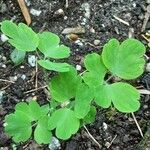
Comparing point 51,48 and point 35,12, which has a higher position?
point 51,48

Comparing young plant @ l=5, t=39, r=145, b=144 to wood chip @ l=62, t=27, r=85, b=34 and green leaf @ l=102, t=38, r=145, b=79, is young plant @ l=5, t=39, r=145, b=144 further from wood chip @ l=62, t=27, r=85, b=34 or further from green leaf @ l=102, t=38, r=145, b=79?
wood chip @ l=62, t=27, r=85, b=34

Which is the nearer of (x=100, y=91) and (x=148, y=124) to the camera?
(x=100, y=91)

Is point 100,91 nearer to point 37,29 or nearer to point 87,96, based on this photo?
point 87,96

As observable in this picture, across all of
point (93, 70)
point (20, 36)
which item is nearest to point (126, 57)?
point (93, 70)

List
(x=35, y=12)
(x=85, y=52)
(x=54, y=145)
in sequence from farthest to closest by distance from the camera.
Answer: (x=35, y=12) < (x=85, y=52) < (x=54, y=145)

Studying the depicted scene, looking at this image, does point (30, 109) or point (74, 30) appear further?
point (74, 30)

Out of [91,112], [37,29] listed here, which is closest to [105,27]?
[37,29]

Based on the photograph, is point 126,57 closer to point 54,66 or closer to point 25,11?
point 54,66
